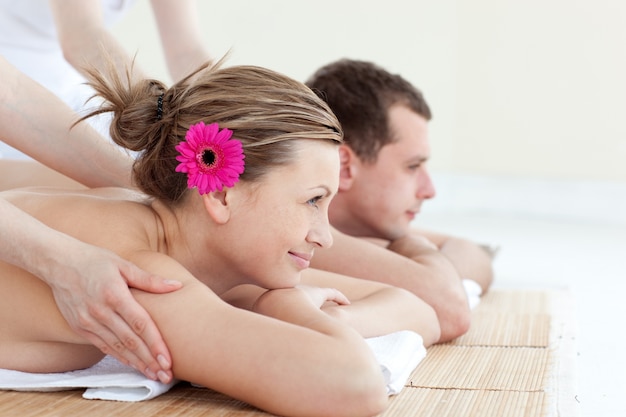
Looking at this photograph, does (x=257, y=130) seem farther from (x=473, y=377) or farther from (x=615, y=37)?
(x=615, y=37)

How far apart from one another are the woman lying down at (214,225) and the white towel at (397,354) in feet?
0.44

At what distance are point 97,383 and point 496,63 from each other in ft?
16.9

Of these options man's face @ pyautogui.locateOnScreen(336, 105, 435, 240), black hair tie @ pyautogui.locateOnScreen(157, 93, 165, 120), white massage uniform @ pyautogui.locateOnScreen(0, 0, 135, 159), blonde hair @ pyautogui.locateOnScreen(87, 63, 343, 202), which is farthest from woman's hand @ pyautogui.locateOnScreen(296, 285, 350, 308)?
white massage uniform @ pyautogui.locateOnScreen(0, 0, 135, 159)

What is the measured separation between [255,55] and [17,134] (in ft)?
12.5

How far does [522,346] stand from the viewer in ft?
6.53

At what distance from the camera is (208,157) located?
1.46 metres

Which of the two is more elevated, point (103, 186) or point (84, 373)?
point (103, 186)

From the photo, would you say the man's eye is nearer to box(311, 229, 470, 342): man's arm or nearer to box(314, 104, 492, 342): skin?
box(311, 229, 470, 342): man's arm

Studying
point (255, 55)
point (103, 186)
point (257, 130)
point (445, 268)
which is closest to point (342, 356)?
point (257, 130)

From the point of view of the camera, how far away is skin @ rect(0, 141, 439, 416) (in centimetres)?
132

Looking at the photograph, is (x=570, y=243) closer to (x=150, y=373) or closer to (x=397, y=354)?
(x=397, y=354)

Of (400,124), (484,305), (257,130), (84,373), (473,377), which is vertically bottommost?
(484,305)

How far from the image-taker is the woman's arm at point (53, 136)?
168cm

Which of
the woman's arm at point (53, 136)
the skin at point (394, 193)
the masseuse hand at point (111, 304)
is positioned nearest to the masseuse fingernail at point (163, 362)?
the masseuse hand at point (111, 304)
